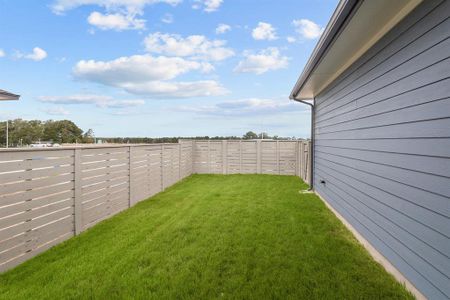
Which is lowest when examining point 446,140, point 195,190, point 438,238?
point 195,190

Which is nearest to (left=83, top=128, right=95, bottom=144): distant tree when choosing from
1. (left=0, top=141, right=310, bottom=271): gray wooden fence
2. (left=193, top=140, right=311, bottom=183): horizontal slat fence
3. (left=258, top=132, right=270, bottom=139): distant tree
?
(left=258, top=132, right=270, bottom=139): distant tree

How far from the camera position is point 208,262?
303 centimetres

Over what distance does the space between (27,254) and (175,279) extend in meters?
1.85

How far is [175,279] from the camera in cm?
264

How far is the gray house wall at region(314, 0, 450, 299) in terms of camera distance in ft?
6.80

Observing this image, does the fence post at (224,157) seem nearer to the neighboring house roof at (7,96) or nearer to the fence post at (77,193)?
the neighboring house roof at (7,96)

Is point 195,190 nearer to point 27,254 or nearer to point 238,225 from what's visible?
point 238,225

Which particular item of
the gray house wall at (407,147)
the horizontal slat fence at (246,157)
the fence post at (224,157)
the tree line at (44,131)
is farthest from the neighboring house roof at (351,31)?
the tree line at (44,131)

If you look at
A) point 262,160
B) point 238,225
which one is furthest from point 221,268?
point 262,160

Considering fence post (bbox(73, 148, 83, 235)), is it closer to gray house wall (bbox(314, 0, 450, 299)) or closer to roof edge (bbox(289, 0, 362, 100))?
roof edge (bbox(289, 0, 362, 100))

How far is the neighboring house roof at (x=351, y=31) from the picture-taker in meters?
2.46

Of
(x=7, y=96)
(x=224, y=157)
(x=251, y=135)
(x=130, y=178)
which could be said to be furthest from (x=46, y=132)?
(x=130, y=178)

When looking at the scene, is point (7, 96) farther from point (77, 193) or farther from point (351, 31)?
point (351, 31)

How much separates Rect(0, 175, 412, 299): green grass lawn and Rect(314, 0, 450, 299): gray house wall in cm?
38
